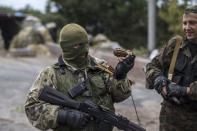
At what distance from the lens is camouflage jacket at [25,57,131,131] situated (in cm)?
385

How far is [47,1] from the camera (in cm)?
3319

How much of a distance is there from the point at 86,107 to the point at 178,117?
1.08 metres

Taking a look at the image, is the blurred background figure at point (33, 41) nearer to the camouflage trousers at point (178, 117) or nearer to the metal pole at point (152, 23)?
the metal pole at point (152, 23)

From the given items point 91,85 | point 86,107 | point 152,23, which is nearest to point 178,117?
point 91,85

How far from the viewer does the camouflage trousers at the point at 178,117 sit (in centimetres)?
456

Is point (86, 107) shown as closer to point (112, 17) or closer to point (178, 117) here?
point (178, 117)

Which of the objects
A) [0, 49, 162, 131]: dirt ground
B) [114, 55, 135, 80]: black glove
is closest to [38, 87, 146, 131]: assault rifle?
[114, 55, 135, 80]: black glove

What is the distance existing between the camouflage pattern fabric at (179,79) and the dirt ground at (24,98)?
349 cm

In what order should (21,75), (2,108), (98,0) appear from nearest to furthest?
(2,108) < (21,75) < (98,0)

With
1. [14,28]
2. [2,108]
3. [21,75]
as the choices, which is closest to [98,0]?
[14,28]

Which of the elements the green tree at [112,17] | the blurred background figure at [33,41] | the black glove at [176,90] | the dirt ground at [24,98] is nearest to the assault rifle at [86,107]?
the black glove at [176,90]

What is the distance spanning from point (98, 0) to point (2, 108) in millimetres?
21574

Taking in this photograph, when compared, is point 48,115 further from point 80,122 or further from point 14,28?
point 14,28

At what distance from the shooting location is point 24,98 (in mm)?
11141
